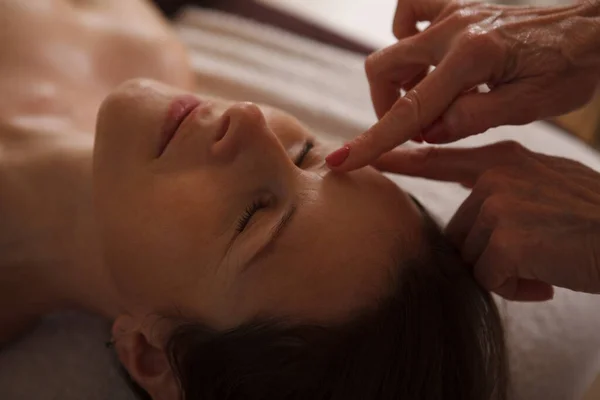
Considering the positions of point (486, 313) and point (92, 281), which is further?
point (92, 281)

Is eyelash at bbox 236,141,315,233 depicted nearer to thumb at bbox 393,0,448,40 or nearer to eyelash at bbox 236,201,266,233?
eyelash at bbox 236,201,266,233

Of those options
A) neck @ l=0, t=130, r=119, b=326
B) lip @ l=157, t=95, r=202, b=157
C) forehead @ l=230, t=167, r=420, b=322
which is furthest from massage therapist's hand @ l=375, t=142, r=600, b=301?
neck @ l=0, t=130, r=119, b=326

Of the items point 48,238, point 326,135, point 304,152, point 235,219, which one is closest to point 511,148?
point 304,152

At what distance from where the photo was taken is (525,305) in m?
1.14

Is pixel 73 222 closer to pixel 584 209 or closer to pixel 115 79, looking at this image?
pixel 115 79

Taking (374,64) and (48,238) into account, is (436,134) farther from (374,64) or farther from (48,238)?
(48,238)

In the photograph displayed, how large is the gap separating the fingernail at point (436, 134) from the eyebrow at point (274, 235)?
0.21 metres

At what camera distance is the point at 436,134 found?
33.7 inches

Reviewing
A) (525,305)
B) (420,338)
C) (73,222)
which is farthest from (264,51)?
(420,338)

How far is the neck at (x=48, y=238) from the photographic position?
3.32 feet

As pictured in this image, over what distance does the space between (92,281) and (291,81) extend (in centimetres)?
74

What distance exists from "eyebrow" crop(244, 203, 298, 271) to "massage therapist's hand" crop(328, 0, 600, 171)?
3.6 inches

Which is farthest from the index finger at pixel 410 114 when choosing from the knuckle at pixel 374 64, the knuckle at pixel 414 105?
the knuckle at pixel 374 64

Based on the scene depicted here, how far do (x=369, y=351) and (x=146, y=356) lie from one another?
33cm
